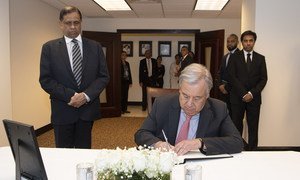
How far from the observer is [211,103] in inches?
80.7

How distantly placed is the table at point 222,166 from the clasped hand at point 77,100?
81cm

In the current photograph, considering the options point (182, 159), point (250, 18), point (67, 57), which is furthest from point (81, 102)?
point (250, 18)

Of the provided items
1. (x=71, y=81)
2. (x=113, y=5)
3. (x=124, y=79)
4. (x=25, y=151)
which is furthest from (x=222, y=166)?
(x=124, y=79)

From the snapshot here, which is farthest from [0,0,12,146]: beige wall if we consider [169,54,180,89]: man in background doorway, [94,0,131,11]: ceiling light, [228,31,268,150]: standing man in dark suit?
[169,54,180,89]: man in background doorway

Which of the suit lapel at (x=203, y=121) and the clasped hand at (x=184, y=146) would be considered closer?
the clasped hand at (x=184, y=146)

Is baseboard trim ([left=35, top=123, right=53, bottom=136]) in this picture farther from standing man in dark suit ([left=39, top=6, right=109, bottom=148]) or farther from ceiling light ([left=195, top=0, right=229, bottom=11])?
ceiling light ([left=195, top=0, right=229, bottom=11])

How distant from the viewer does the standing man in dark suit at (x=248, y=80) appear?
4.17 metres

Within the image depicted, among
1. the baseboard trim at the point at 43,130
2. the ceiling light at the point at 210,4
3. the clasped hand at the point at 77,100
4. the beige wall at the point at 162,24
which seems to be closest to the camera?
the clasped hand at the point at 77,100

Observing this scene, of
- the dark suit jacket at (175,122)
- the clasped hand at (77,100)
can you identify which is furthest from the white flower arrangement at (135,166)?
the clasped hand at (77,100)

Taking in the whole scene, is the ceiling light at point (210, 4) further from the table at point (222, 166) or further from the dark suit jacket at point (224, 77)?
the table at point (222, 166)

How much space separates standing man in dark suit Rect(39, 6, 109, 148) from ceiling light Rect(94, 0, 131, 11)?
355cm

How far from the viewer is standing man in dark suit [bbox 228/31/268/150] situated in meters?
4.17

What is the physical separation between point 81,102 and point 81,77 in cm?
22

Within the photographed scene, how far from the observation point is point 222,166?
1640 millimetres
